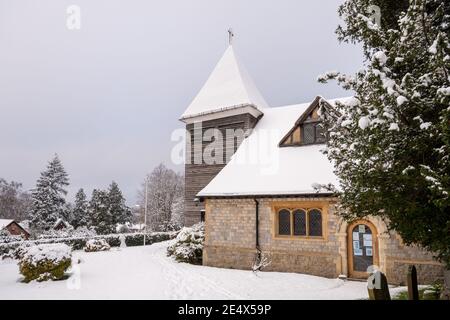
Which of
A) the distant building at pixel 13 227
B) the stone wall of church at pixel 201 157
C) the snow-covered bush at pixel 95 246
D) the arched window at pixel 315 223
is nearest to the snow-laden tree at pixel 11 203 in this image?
the distant building at pixel 13 227

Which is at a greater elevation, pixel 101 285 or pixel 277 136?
pixel 277 136

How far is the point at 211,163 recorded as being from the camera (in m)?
18.5

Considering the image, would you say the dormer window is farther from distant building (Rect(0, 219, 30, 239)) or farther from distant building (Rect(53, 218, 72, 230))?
distant building (Rect(0, 219, 30, 239))

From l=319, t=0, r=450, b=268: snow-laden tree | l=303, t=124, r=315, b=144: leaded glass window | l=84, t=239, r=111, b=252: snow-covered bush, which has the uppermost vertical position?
l=303, t=124, r=315, b=144: leaded glass window

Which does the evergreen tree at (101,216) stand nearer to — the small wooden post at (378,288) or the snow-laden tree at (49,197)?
the snow-laden tree at (49,197)

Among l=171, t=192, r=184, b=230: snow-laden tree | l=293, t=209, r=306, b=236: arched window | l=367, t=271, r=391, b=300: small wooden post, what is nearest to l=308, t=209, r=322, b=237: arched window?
l=293, t=209, r=306, b=236: arched window

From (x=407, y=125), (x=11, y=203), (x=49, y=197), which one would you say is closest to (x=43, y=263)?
(x=407, y=125)

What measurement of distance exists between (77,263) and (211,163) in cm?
865

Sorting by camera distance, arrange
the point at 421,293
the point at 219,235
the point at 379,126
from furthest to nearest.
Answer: the point at 219,235 < the point at 421,293 < the point at 379,126

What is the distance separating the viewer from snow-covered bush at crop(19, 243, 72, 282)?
35.7ft

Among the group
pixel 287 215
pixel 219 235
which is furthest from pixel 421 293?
pixel 219 235

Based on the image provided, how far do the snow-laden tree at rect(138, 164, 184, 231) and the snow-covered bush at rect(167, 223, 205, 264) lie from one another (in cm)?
2113

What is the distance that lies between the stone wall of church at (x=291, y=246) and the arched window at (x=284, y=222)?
0.89 feet

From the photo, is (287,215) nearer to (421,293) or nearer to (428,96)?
(421,293)
